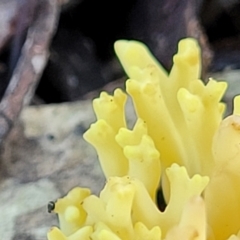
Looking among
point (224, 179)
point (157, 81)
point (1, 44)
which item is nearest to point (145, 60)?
point (157, 81)

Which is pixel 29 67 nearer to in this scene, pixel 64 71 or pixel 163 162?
pixel 64 71

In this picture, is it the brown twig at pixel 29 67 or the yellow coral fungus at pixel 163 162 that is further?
the brown twig at pixel 29 67

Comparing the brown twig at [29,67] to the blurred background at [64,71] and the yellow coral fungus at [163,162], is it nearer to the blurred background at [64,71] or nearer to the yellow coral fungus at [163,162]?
the blurred background at [64,71]

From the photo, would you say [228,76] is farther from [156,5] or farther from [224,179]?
[224,179]

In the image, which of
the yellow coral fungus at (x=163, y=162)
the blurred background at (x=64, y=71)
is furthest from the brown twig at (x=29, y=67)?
the yellow coral fungus at (x=163, y=162)

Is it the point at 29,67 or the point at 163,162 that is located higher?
the point at 29,67

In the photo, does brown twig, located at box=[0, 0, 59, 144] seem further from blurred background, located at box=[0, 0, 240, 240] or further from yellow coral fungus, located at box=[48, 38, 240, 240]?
yellow coral fungus, located at box=[48, 38, 240, 240]

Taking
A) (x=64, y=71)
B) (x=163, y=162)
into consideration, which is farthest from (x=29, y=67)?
(x=163, y=162)

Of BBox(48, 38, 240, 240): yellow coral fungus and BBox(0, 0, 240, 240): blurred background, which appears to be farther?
BBox(0, 0, 240, 240): blurred background

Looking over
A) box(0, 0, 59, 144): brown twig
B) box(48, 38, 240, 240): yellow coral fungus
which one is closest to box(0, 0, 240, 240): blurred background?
box(0, 0, 59, 144): brown twig
